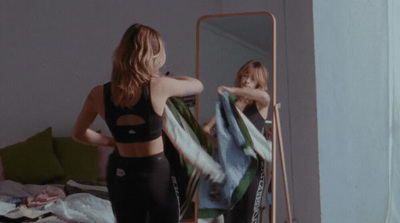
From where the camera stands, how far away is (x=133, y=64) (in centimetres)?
213

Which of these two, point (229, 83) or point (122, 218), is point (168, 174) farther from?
point (229, 83)

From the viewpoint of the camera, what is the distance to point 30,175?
3.86 meters

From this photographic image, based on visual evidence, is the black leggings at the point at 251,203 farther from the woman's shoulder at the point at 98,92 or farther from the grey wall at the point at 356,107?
the woman's shoulder at the point at 98,92

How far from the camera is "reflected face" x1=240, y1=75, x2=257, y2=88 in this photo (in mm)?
2414

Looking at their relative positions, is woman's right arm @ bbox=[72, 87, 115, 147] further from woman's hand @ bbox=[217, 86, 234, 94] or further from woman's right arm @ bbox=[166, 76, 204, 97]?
woman's hand @ bbox=[217, 86, 234, 94]

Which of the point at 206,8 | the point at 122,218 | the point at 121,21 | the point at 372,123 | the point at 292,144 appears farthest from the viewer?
the point at 121,21

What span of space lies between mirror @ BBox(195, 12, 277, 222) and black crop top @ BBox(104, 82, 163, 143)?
1.30 ft

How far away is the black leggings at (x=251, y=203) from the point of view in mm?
2477

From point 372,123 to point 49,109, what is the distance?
2.77 meters

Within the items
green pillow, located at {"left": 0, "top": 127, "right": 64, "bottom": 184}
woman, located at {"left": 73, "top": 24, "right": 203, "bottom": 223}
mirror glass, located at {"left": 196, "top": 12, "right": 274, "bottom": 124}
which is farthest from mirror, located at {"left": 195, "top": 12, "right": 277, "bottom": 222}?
green pillow, located at {"left": 0, "top": 127, "right": 64, "bottom": 184}

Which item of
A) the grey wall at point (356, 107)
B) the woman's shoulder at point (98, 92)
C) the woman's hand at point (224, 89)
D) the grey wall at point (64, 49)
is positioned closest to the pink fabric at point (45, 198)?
the grey wall at point (64, 49)

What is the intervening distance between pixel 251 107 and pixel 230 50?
302 mm

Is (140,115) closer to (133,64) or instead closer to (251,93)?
(133,64)

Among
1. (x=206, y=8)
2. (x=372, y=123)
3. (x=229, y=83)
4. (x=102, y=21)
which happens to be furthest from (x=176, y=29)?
(x=372, y=123)
